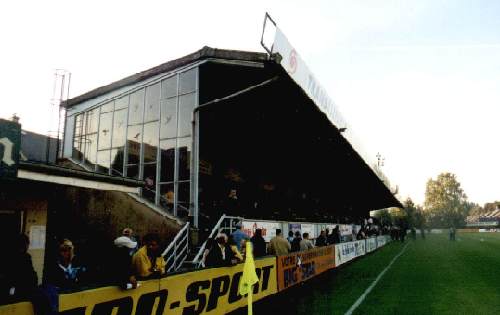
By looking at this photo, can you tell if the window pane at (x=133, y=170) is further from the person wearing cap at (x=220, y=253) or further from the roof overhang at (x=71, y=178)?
the person wearing cap at (x=220, y=253)

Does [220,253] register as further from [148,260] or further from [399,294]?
[399,294]

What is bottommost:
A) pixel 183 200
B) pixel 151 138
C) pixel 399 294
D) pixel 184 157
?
pixel 399 294

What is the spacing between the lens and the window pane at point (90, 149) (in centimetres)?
1811

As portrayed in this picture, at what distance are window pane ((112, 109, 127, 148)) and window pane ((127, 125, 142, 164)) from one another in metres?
0.38

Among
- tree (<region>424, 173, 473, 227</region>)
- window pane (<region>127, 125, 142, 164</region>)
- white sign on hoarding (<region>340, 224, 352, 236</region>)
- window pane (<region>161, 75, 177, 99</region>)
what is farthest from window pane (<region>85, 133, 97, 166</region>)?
tree (<region>424, 173, 473, 227</region>)

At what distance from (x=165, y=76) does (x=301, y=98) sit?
5.64 meters

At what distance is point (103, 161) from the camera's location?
696 inches

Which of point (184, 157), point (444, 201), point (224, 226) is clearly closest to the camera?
point (224, 226)

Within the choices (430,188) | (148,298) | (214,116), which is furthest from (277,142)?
(430,188)

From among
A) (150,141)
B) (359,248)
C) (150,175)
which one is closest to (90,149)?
(150,141)

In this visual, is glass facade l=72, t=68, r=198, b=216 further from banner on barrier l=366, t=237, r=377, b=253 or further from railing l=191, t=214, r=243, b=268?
banner on barrier l=366, t=237, r=377, b=253

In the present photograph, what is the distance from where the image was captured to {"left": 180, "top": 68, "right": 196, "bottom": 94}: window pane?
1528cm

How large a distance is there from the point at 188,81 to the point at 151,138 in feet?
9.31

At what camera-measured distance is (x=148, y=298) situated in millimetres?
5984
